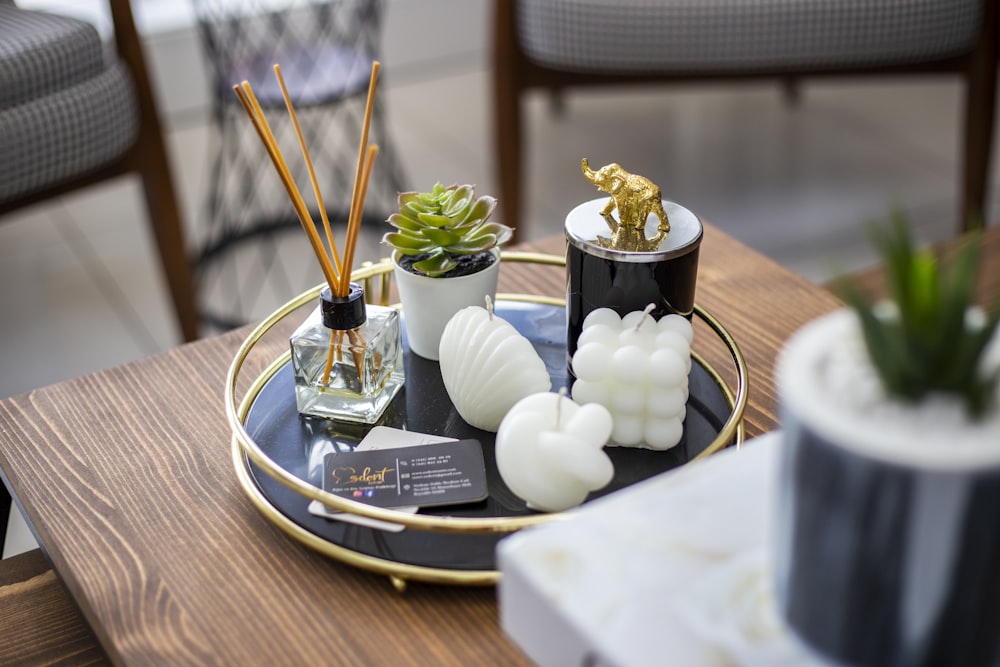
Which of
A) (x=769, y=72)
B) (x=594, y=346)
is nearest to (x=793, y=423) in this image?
(x=594, y=346)

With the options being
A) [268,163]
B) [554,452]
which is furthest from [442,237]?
[268,163]

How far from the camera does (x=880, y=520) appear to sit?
370mm

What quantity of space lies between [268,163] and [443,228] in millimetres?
1484

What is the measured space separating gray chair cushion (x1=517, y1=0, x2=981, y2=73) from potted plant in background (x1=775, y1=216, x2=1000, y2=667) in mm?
1128

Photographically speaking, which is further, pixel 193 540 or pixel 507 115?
pixel 507 115

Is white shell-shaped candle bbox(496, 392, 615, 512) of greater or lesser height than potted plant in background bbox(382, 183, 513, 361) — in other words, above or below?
below

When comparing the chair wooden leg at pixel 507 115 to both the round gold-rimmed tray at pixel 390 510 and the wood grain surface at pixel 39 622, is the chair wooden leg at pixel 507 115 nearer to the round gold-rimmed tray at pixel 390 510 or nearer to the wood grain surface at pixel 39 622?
the round gold-rimmed tray at pixel 390 510

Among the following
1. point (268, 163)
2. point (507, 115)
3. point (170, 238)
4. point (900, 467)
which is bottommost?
point (268, 163)

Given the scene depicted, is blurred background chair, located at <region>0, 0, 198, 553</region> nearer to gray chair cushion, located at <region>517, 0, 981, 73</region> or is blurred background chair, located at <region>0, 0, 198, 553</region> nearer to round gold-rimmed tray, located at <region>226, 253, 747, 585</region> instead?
gray chair cushion, located at <region>517, 0, 981, 73</region>

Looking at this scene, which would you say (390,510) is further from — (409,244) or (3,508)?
(3,508)

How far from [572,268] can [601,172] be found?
0.21ft

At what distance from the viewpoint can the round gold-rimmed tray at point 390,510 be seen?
0.59m

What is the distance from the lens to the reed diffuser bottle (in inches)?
27.2

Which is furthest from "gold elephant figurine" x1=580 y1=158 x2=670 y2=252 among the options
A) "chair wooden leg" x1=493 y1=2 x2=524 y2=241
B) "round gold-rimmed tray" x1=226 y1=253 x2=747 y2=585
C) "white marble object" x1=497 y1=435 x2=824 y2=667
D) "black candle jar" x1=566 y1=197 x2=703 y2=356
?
"chair wooden leg" x1=493 y1=2 x2=524 y2=241
